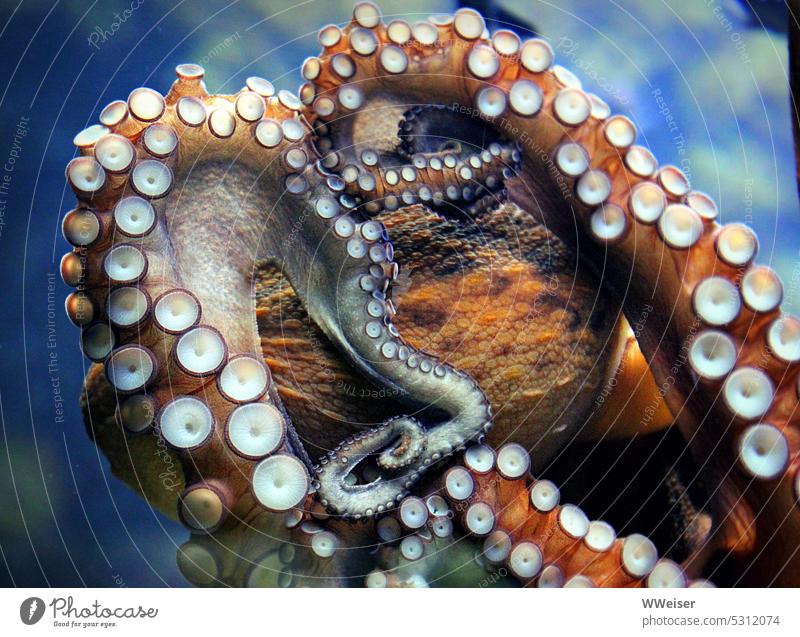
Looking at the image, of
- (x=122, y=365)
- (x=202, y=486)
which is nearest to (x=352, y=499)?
(x=202, y=486)

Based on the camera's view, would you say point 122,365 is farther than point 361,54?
No

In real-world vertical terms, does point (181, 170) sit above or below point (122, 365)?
above

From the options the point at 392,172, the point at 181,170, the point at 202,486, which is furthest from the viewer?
the point at 392,172

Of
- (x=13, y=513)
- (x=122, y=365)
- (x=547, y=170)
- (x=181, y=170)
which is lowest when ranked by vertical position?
(x=13, y=513)

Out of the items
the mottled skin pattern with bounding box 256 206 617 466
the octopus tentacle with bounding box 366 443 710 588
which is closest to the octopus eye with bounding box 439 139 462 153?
the mottled skin pattern with bounding box 256 206 617 466

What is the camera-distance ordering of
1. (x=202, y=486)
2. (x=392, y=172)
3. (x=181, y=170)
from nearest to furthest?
(x=202, y=486) < (x=181, y=170) < (x=392, y=172)

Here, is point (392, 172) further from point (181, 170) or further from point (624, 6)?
point (624, 6)
